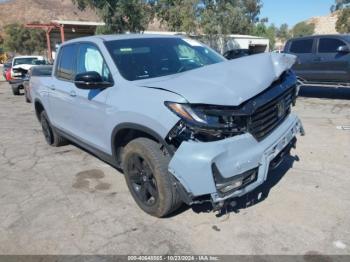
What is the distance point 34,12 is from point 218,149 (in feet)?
324

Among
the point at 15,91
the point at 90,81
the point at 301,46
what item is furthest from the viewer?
the point at 15,91

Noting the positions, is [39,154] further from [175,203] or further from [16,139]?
[175,203]

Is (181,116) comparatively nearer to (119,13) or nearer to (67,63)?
(67,63)

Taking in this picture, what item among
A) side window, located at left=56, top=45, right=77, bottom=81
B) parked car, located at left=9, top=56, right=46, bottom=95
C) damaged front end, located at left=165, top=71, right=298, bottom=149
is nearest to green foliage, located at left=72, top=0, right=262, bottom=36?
parked car, located at left=9, top=56, right=46, bottom=95

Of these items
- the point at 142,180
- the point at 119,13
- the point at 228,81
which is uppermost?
the point at 119,13

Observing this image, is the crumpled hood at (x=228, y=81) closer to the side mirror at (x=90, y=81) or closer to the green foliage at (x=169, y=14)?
the side mirror at (x=90, y=81)

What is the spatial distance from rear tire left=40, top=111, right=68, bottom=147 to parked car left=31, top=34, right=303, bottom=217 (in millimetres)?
1745

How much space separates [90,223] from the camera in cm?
376

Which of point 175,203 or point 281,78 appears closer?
point 175,203

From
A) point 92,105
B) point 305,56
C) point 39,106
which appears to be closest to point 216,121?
point 92,105

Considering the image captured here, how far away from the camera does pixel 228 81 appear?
3191 mm

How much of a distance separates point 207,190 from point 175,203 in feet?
1.93

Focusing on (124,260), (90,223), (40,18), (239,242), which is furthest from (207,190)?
(40,18)

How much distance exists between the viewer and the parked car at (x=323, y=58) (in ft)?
33.5
